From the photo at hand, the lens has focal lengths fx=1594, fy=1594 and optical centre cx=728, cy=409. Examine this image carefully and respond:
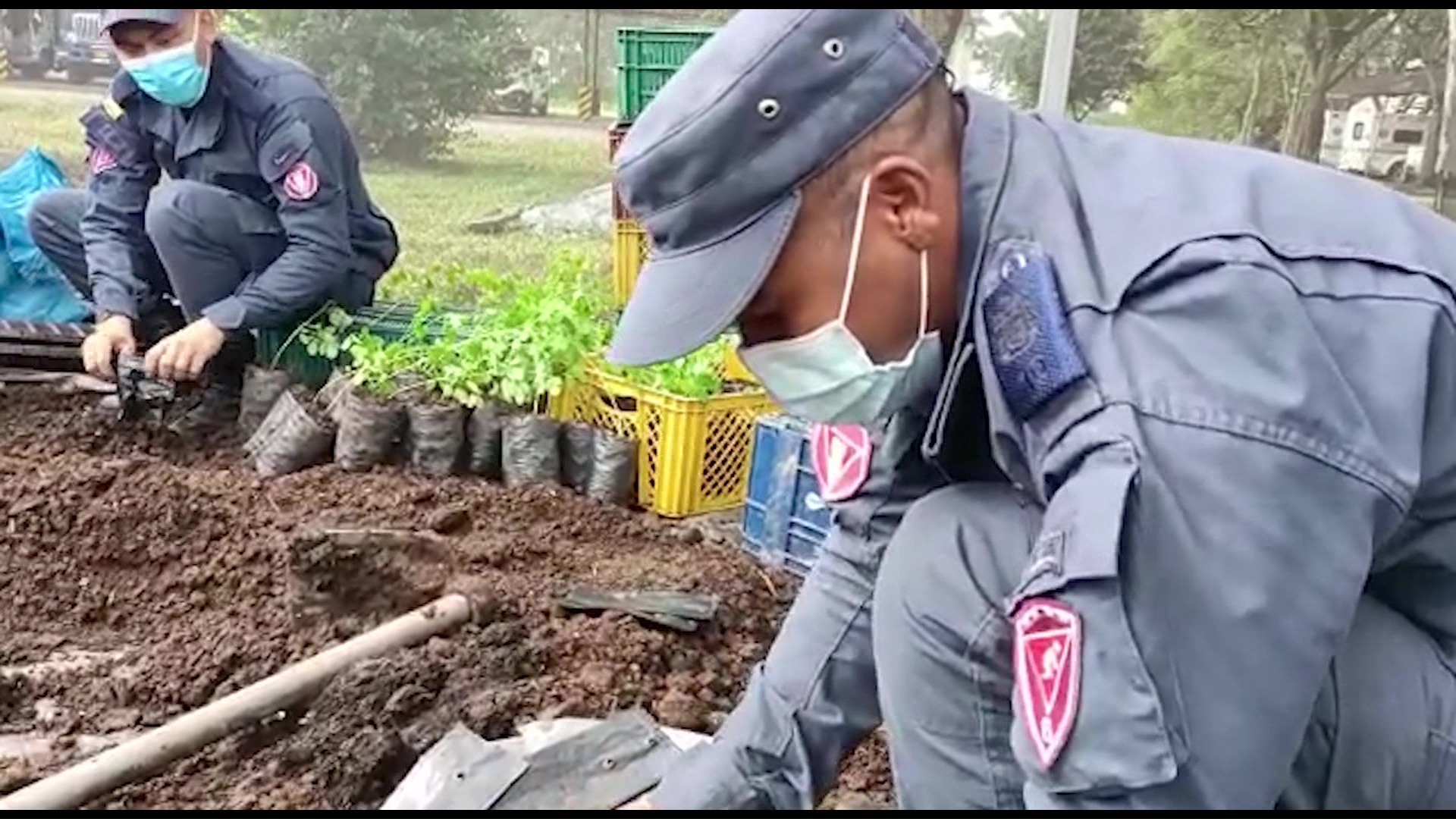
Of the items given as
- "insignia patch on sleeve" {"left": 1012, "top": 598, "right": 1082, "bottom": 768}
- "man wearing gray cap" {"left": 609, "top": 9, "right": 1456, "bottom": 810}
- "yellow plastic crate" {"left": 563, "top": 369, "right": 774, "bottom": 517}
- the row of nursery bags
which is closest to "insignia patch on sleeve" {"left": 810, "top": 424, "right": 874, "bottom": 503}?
"man wearing gray cap" {"left": 609, "top": 9, "right": 1456, "bottom": 810}

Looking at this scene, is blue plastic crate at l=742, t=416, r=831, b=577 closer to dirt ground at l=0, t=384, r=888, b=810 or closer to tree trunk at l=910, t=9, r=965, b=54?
dirt ground at l=0, t=384, r=888, b=810

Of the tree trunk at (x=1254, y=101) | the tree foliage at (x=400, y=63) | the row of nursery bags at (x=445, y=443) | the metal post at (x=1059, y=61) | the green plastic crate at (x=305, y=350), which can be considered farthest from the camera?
the tree foliage at (x=400, y=63)

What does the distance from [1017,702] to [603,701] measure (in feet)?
3.97

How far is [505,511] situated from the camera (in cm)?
356

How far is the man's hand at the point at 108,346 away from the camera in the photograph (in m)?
4.05

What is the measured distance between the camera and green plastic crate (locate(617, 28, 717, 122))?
450 cm

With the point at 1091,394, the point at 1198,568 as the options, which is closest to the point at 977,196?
the point at 1091,394

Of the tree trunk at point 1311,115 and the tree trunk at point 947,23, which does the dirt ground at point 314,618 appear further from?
the tree trunk at point 1311,115

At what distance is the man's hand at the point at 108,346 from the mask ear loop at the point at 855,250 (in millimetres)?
3048

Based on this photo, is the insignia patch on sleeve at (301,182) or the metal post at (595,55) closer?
the insignia patch on sleeve at (301,182)

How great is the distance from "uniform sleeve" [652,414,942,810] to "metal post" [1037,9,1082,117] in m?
2.30

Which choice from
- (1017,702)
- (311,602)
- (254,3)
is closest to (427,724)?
(311,602)

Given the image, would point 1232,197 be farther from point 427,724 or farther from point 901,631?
point 427,724

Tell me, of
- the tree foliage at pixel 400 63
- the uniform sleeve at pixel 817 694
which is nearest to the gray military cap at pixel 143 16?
the uniform sleeve at pixel 817 694
